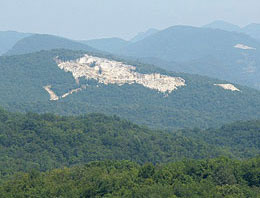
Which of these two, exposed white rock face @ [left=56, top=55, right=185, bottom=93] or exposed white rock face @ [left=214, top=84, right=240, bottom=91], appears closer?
exposed white rock face @ [left=56, top=55, right=185, bottom=93]

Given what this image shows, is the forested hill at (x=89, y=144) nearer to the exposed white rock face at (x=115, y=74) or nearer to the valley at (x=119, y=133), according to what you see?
the valley at (x=119, y=133)

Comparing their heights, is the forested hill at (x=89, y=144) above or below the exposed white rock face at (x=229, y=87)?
below

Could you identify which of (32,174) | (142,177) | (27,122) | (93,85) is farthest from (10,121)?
(93,85)

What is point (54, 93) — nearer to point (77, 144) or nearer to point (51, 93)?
point (51, 93)

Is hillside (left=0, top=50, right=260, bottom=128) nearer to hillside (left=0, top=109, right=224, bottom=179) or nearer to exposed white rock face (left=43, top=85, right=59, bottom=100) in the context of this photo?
exposed white rock face (left=43, top=85, right=59, bottom=100)

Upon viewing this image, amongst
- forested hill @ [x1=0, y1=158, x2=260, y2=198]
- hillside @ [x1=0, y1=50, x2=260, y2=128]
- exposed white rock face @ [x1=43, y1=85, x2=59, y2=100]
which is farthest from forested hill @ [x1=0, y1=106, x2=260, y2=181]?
exposed white rock face @ [x1=43, y1=85, x2=59, y2=100]

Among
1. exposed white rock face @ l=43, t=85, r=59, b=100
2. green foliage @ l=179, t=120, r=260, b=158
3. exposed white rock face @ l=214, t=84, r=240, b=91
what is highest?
exposed white rock face @ l=214, t=84, r=240, b=91

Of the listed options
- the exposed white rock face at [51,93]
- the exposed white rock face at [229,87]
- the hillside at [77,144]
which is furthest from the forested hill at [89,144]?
the exposed white rock face at [229,87]
